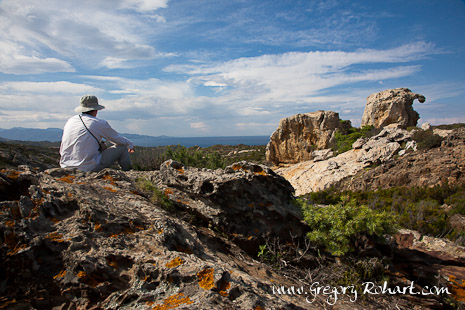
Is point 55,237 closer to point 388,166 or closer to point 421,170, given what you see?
point 421,170

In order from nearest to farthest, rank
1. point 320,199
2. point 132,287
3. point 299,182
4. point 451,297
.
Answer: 1. point 132,287
2. point 451,297
3. point 320,199
4. point 299,182

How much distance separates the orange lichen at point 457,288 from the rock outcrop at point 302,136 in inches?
1017

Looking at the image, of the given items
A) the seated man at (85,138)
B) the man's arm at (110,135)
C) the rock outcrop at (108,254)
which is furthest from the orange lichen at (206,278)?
the man's arm at (110,135)

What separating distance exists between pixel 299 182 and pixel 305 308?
802 inches

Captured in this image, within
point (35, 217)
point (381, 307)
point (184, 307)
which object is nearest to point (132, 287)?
point (184, 307)

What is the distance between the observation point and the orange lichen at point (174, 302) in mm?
2188

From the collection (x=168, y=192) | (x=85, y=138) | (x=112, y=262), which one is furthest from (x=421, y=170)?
(x=112, y=262)

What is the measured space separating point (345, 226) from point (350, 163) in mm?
19805

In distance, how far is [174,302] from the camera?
2242 mm

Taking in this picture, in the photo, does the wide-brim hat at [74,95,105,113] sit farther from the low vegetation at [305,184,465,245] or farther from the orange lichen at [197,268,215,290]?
the low vegetation at [305,184,465,245]

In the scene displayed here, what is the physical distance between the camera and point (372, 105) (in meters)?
31.0

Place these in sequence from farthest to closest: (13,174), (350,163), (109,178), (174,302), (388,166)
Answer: (350,163), (388,166), (109,178), (13,174), (174,302)

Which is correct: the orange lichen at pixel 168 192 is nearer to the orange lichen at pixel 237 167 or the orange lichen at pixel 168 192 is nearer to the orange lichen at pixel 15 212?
the orange lichen at pixel 237 167

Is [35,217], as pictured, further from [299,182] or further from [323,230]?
A: [299,182]
